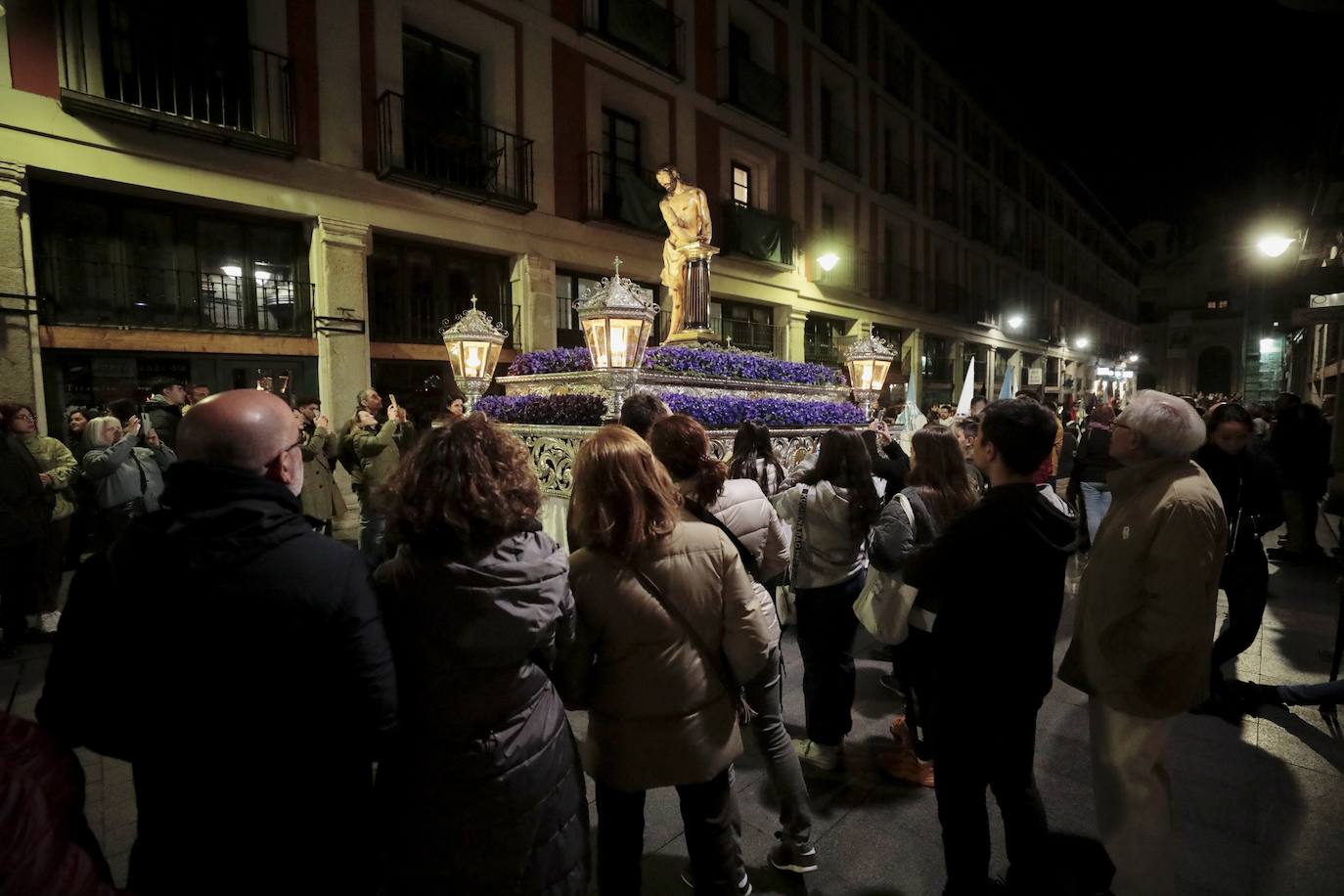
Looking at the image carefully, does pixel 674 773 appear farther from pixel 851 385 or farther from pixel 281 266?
pixel 281 266

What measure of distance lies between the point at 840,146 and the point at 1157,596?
64.7ft

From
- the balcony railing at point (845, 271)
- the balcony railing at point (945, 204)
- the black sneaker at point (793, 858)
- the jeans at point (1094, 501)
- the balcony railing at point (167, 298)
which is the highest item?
the balcony railing at point (945, 204)

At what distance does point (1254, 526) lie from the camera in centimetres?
405

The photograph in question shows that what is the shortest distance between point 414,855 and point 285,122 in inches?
422

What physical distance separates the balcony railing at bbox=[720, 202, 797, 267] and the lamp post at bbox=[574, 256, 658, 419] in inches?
414

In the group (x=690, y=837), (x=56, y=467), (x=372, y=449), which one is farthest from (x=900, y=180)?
(x=690, y=837)

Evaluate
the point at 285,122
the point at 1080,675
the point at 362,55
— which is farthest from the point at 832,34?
the point at 1080,675

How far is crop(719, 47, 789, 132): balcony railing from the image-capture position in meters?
15.5

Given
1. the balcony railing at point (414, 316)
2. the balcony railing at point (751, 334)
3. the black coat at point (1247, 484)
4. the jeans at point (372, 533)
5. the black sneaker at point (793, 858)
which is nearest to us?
the black sneaker at point (793, 858)

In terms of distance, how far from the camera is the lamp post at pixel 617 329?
5.70 meters

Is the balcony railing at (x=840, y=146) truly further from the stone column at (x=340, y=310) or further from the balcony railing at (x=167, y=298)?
the balcony railing at (x=167, y=298)

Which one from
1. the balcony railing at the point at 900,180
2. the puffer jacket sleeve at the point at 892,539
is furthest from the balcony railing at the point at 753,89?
the puffer jacket sleeve at the point at 892,539

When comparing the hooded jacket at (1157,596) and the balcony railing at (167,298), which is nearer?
the hooded jacket at (1157,596)

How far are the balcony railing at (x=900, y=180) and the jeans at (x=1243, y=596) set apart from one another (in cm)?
1942
